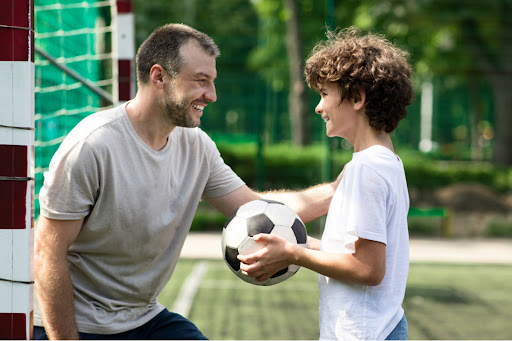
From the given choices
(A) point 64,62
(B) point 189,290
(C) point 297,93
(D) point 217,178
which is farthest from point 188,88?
(C) point 297,93

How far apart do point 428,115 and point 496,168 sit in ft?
4.94

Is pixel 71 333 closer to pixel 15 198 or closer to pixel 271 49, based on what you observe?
pixel 15 198

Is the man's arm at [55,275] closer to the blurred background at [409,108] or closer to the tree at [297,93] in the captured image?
the blurred background at [409,108]

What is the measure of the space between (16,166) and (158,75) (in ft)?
2.90

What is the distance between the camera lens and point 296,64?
11336 millimetres

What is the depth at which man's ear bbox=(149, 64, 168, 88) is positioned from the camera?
251 cm

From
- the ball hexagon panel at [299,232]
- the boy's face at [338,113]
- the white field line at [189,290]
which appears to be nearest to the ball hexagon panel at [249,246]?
the ball hexagon panel at [299,232]

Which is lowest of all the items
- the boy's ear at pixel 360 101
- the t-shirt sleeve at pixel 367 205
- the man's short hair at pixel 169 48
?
the t-shirt sleeve at pixel 367 205

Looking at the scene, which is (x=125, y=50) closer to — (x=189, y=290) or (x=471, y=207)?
(x=189, y=290)

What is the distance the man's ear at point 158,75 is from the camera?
2512 millimetres

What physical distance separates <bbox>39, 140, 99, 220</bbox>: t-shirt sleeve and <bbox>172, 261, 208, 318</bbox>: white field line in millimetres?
3035

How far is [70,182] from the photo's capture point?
2289mm

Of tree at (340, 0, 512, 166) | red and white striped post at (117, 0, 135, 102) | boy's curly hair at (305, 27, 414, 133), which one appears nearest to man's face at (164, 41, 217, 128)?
boy's curly hair at (305, 27, 414, 133)

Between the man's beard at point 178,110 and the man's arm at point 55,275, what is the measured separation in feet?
1.71
